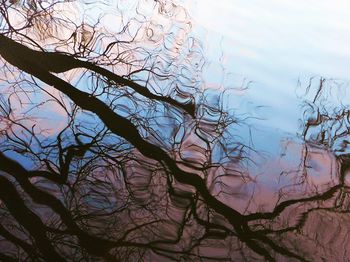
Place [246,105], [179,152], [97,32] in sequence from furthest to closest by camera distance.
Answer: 1. [97,32]
2. [246,105]
3. [179,152]

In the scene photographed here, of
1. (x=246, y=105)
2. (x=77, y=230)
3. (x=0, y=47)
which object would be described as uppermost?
(x=246, y=105)

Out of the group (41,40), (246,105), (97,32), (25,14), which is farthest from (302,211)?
(25,14)

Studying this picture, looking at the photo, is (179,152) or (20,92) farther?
(20,92)

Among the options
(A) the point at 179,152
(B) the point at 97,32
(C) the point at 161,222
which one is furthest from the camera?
(B) the point at 97,32

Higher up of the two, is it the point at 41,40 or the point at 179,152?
the point at 41,40

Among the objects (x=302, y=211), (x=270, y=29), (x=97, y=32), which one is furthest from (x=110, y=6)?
(x=302, y=211)

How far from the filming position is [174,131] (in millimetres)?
2100

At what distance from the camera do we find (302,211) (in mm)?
1923

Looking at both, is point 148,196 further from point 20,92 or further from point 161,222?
point 20,92

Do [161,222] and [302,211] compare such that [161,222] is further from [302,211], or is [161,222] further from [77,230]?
[302,211]

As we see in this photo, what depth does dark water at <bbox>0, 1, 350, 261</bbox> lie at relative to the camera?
1890 millimetres

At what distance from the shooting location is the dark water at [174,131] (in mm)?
1890

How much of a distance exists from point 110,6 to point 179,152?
0.85m

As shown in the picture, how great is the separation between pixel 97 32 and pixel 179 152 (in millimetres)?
723
